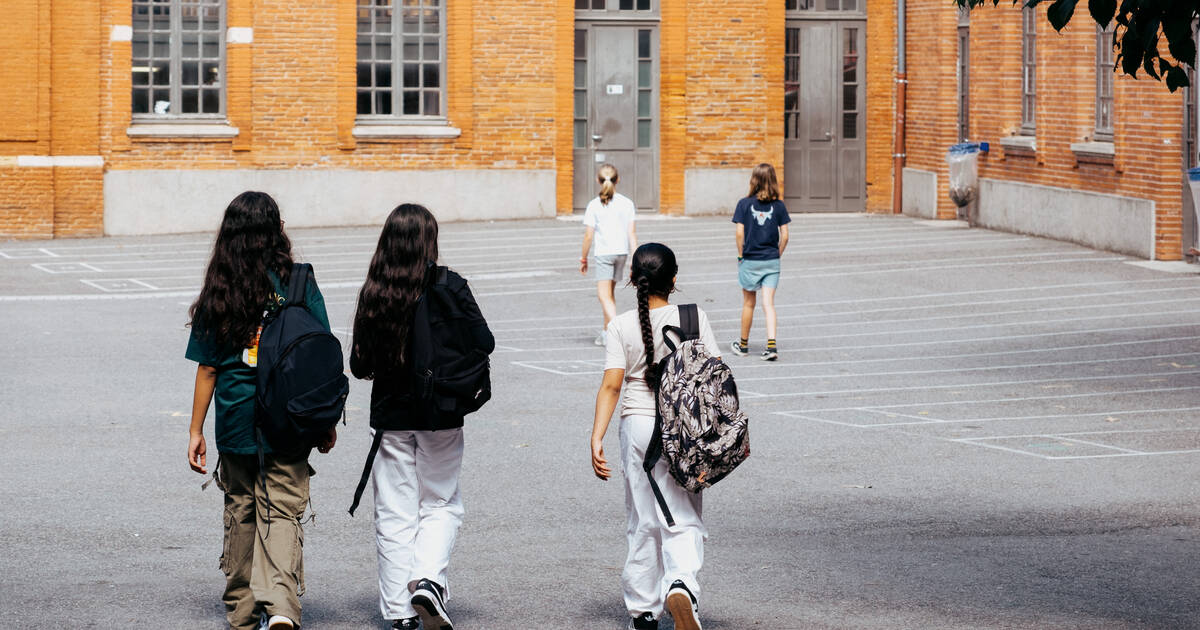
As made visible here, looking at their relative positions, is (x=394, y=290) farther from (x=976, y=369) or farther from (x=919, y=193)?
(x=919, y=193)

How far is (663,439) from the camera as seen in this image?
659 cm

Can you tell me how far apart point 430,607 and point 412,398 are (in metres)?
0.78

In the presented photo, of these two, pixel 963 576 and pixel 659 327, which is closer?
pixel 659 327

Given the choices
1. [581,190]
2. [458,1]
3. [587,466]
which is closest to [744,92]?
[581,190]

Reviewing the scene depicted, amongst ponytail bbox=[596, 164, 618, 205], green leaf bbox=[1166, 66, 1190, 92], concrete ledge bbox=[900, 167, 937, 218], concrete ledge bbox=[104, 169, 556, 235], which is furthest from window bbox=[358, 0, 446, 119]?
green leaf bbox=[1166, 66, 1190, 92]

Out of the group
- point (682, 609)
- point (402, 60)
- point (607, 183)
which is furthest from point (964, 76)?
point (682, 609)

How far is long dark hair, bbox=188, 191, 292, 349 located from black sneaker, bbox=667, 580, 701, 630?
182cm

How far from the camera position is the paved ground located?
7.30 m

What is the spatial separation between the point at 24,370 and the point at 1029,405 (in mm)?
7622

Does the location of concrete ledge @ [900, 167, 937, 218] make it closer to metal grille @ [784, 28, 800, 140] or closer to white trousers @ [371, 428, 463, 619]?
metal grille @ [784, 28, 800, 140]

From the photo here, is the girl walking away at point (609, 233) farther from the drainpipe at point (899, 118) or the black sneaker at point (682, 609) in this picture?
the drainpipe at point (899, 118)

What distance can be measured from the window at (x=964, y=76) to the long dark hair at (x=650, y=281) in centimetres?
2152

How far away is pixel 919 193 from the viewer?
94.2ft

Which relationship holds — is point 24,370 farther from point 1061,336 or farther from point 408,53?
point 408,53
